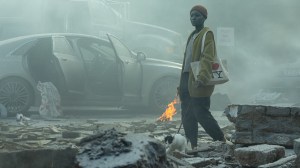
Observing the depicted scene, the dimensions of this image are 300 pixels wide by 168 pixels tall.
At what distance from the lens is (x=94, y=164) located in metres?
3.18

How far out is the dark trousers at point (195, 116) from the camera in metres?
6.21

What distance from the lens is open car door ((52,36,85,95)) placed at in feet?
36.0

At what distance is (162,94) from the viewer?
12.0 m

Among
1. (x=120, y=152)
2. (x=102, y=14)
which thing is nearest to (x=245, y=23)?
(x=102, y=14)

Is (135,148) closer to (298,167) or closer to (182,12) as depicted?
(298,167)

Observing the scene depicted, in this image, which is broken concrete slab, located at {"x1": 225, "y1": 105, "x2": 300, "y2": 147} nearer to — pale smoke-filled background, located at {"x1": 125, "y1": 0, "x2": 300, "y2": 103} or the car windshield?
the car windshield

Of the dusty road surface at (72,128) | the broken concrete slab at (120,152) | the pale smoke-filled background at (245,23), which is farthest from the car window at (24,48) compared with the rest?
the pale smoke-filled background at (245,23)

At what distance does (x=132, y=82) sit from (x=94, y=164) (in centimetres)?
847

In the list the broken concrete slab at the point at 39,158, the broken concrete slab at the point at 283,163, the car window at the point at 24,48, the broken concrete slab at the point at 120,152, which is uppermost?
the car window at the point at 24,48

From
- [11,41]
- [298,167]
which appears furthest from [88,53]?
[298,167]

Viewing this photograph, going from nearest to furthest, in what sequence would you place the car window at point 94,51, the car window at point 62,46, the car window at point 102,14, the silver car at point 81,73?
the silver car at point 81,73 < the car window at point 62,46 < the car window at point 94,51 < the car window at point 102,14

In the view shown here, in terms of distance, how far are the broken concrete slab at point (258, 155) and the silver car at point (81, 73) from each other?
680 cm

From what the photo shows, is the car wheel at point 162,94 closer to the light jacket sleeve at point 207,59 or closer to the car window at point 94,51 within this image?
the car window at point 94,51

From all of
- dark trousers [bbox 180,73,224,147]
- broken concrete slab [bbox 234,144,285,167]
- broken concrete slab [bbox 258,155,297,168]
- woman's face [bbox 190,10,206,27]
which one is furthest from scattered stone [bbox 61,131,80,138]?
broken concrete slab [bbox 258,155,297,168]
